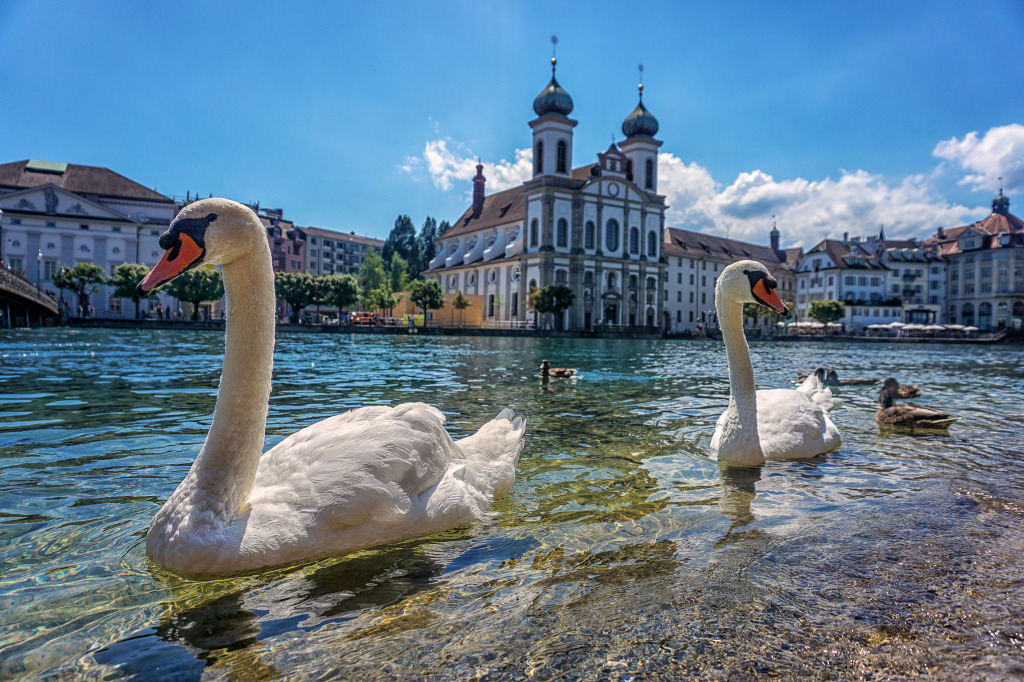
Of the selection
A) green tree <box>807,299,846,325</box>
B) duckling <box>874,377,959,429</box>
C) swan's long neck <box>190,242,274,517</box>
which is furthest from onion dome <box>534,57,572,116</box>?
swan's long neck <box>190,242,274,517</box>

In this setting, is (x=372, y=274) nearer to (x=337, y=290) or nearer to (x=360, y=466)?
(x=337, y=290)

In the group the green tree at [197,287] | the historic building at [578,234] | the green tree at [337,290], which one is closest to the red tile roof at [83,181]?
the green tree at [197,287]

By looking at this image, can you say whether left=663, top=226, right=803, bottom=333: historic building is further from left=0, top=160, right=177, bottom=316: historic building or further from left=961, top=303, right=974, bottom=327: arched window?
left=0, top=160, right=177, bottom=316: historic building

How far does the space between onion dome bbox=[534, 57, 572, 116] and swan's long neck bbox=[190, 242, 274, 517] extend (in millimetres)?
68928

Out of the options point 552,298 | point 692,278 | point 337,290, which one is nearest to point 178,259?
point 552,298

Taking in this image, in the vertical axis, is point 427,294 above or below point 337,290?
below

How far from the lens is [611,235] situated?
70312 millimetres

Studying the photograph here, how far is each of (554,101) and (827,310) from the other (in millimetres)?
46150

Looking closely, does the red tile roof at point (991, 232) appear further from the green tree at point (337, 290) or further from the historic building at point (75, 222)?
the historic building at point (75, 222)

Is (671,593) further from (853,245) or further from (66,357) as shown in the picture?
(853,245)

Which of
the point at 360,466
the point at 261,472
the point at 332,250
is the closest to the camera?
the point at 360,466

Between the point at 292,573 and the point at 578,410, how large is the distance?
6.31 m

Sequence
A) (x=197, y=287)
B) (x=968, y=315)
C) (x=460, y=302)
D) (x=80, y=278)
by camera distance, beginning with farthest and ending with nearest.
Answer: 1. (x=968, y=315)
2. (x=460, y=302)
3. (x=80, y=278)
4. (x=197, y=287)

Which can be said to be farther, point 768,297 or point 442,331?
point 442,331
